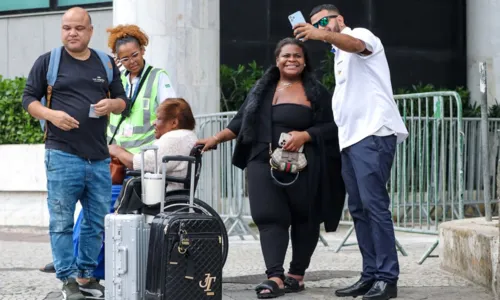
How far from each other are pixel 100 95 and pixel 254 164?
1.18 m

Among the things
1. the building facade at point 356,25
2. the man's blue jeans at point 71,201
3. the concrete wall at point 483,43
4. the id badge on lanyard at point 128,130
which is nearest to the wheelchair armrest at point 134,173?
the man's blue jeans at point 71,201

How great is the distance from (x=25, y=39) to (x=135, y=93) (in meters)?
7.87

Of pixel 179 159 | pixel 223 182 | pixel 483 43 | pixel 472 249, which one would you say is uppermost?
pixel 483 43

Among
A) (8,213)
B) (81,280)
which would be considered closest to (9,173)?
(8,213)

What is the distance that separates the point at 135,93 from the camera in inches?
307

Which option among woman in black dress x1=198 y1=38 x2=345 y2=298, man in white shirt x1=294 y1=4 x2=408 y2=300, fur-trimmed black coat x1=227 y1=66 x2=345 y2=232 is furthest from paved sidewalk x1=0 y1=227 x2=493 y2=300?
fur-trimmed black coat x1=227 y1=66 x2=345 y2=232

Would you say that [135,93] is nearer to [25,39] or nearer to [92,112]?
[92,112]

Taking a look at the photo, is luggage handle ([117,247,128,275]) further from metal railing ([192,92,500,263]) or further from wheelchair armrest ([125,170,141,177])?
metal railing ([192,92,500,263])

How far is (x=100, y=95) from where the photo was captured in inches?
279

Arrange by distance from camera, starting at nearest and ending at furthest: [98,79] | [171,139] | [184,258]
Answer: [184,258] < [98,79] < [171,139]

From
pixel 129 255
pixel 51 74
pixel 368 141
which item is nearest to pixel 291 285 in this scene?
pixel 368 141

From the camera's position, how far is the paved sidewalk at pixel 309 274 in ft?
24.1

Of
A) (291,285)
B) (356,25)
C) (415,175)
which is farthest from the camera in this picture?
(356,25)

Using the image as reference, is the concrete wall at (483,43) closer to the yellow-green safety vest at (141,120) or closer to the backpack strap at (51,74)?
the yellow-green safety vest at (141,120)
